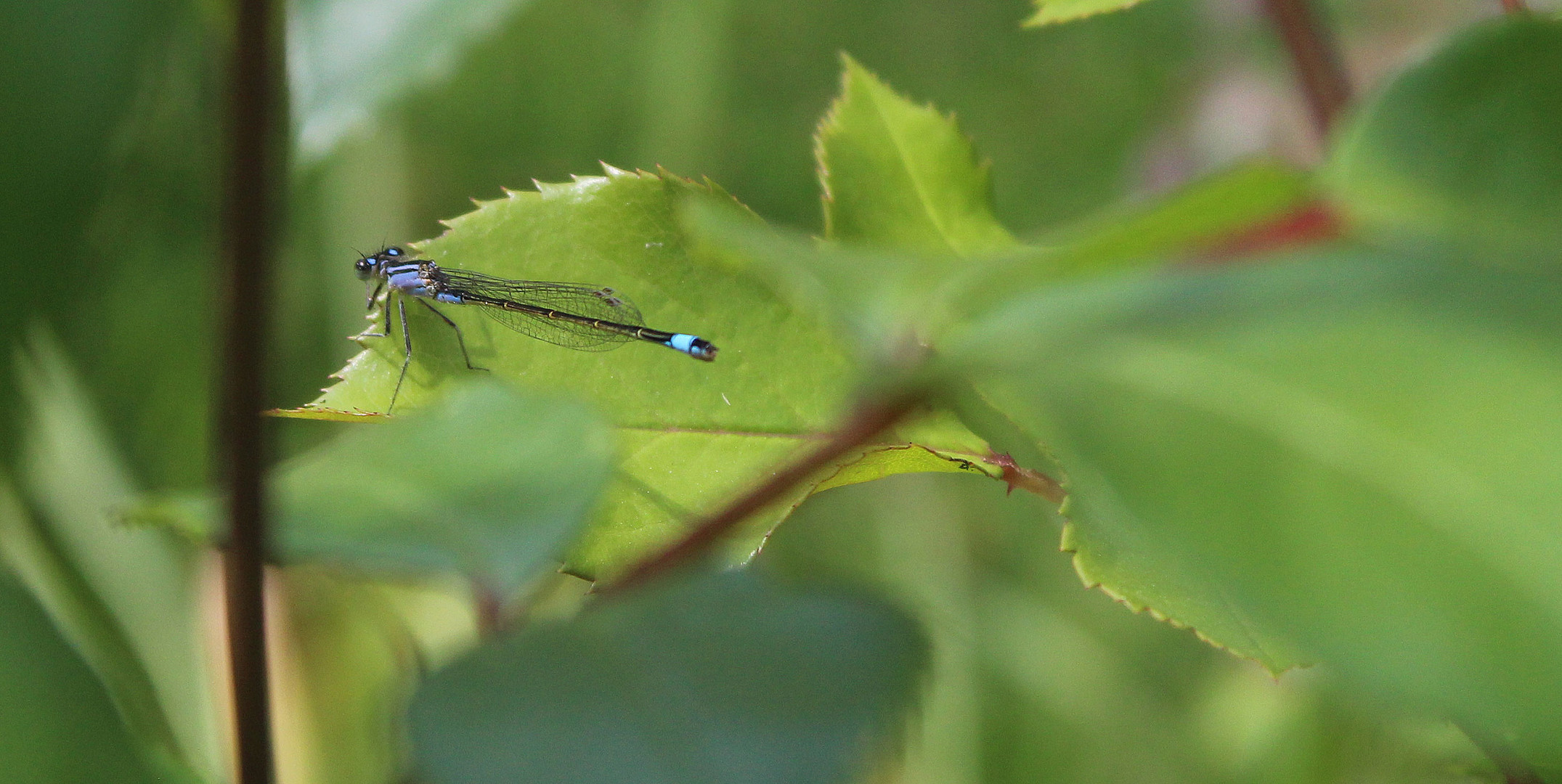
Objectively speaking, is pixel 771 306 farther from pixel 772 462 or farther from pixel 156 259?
pixel 156 259

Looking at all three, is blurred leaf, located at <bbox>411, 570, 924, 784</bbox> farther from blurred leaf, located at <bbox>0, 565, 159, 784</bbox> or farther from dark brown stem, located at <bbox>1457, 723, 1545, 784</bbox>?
dark brown stem, located at <bbox>1457, 723, 1545, 784</bbox>

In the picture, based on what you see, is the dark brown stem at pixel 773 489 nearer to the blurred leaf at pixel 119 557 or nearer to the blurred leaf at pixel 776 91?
the blurred leaf at pixel 119 557

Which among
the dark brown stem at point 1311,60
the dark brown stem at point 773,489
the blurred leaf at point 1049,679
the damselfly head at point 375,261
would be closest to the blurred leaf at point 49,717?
the dark brown stem at point 773,489

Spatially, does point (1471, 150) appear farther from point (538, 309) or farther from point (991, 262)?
point (538, 309)

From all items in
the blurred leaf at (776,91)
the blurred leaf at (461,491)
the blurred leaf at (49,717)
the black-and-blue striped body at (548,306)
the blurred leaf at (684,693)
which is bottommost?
the blurred leaf at (776,91)

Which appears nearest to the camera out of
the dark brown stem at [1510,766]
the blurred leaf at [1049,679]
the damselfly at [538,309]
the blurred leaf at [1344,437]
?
the blurred leaf at [1344,437]

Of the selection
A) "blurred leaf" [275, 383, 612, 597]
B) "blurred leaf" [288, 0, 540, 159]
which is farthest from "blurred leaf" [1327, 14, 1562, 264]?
"blurred leaf" [288, 0, 540, 159]
